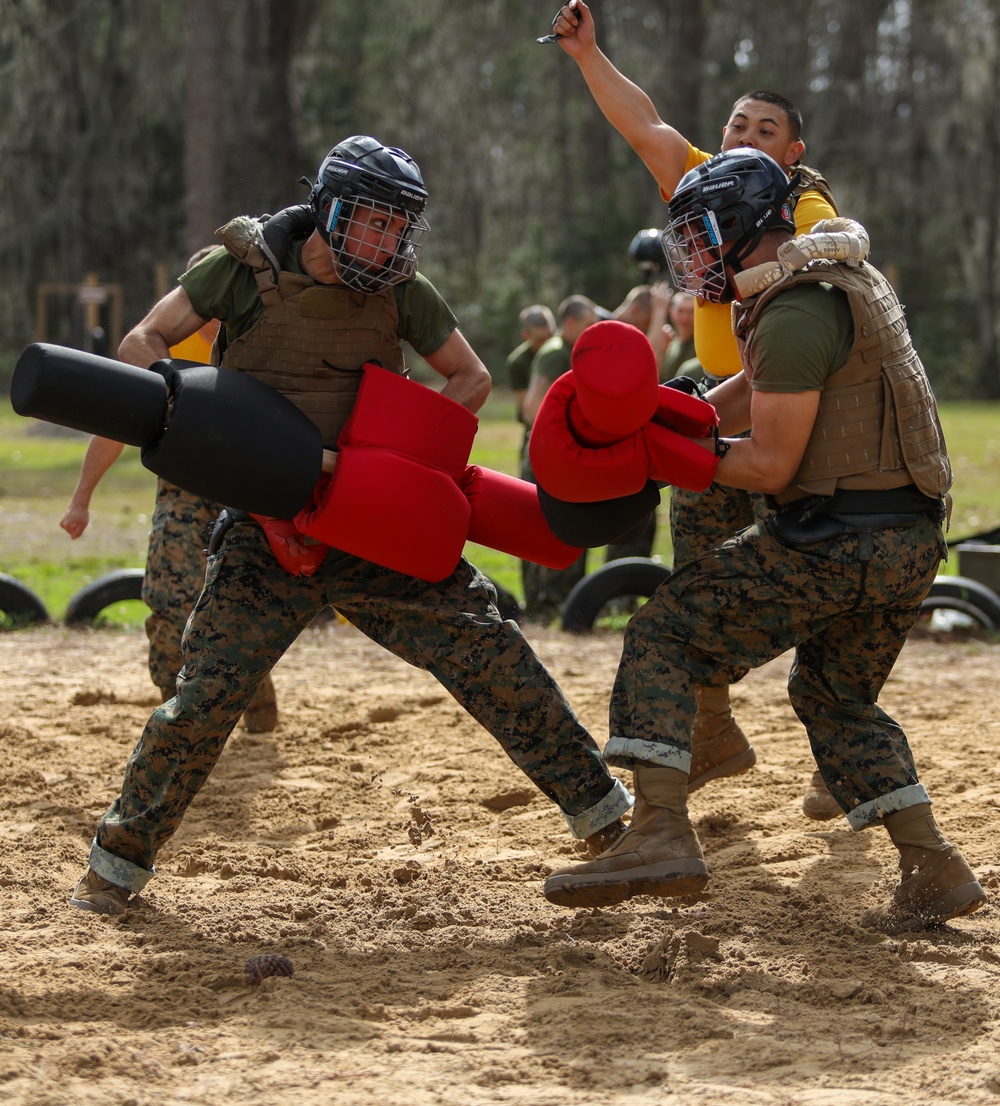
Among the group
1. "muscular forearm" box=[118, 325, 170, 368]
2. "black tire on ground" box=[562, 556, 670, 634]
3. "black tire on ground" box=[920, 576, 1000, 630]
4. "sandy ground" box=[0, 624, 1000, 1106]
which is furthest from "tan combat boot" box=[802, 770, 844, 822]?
"black tire on ground" box=[920, 576, 1000, 630]

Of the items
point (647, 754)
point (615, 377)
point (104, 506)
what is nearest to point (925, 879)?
point (647, 754)

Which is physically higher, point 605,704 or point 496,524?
point 496,524

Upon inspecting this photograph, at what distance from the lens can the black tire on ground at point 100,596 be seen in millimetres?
8633

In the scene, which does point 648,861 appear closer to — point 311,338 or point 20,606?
point 311,338

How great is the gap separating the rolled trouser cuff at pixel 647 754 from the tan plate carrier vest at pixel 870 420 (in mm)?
808

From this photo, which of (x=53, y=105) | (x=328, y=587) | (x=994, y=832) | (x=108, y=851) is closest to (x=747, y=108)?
(x=328, y=587)

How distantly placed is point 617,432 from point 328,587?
1.05 metres

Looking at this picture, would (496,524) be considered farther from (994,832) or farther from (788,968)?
(994,832)

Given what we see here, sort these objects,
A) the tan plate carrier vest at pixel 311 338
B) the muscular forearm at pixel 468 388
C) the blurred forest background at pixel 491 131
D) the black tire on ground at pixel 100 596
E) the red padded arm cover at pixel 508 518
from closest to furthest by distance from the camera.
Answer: the tan plate carrier vest at pixel 311 338 < the red padded arm cover at pixel 508 518 < the muscular forearm at pixel 468 388 < the black tire on ground at pixel 100 596 < the blurred forest background at pixel 491 131

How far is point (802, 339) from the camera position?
3.76 m

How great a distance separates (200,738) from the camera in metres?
4.19

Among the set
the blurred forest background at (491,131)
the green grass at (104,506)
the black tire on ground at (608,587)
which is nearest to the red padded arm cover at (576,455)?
the black tire on ground at (608,587)

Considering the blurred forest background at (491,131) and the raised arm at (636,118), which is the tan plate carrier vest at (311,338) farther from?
the blurred forest background at (491,131)

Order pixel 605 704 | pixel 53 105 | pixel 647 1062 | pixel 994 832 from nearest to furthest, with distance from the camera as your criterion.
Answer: pixel 647 1062
pixel 994 832
pixel 605 704
pixel 53 105
